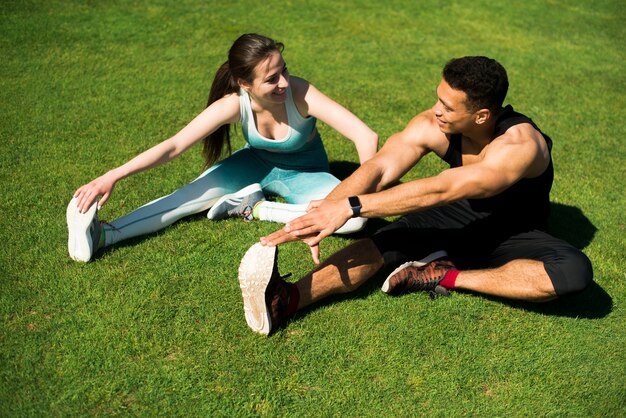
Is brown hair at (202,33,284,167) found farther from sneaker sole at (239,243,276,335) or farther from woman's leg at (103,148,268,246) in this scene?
sneaker sole at (239,243,276,335)

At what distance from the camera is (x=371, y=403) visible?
3.50 m

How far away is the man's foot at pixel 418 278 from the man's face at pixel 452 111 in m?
0.90

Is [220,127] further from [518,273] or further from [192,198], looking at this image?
[518,273]

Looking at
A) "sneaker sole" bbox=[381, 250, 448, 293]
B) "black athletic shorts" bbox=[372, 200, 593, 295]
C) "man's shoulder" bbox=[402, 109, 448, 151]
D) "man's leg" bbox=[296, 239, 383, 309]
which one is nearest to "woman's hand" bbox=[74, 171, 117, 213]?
"man's leg" bbox=[296, 239, 383, 309]

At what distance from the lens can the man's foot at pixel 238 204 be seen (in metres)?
5.08

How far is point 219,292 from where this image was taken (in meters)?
4.27

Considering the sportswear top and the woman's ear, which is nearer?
the woman's ear

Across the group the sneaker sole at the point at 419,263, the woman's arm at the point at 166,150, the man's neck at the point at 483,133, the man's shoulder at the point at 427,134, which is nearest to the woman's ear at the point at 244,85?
the woman's arm at the point at 166,150

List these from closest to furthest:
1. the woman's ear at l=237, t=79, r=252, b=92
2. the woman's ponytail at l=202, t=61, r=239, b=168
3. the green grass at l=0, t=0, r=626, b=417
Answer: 1. the green grass at l=0, t=0, r=626, b=417
2. the woman's ear at l=237, t=79, r=252, b=92
3. the woman's ponytail at l=202, t=61, r=239, b=168

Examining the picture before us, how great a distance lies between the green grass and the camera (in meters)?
3.54

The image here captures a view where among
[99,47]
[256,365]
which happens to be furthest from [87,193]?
[99,47]

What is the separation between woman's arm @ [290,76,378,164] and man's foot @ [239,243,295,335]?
133cm

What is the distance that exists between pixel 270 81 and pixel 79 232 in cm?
161

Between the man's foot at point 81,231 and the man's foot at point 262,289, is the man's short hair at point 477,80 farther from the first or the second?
the man's foot at point 81,231
